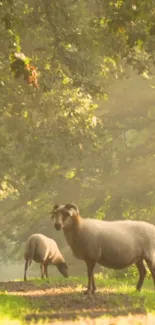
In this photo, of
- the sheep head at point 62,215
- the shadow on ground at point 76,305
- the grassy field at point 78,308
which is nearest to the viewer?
the grassy field at point 78,308

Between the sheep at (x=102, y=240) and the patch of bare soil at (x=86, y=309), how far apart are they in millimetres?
533

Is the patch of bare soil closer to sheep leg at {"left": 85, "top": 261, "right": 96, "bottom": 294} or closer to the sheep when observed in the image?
sheep leg at {"left": 85, "top": 261, "right": 96, "bottom": 294}

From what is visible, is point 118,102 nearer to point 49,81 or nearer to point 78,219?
point 49,81

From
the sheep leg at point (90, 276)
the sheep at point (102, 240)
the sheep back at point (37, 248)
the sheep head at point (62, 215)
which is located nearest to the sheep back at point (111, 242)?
the sheep at point (102, 240)

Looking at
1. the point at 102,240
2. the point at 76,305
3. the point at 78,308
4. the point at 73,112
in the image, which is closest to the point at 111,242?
the point at 102,240

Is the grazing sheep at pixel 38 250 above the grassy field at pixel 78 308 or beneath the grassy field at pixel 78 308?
above

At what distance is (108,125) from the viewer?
32.6 metres

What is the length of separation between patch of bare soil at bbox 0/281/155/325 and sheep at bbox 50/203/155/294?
533 mm

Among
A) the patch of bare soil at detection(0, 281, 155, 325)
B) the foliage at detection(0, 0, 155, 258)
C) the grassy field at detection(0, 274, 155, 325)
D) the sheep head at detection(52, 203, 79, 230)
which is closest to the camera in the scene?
the grassy field at detection(0, 274, 155, 325)

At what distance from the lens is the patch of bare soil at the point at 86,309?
6.48 meters

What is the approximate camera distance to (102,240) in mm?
8523

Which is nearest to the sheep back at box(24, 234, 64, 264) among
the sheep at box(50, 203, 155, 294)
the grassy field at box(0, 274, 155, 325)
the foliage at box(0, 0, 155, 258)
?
the grassy field at box(0, 274, 155, 325)

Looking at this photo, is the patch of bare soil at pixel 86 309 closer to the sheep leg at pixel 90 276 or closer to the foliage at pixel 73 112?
the sheep leg at pixel 90 276

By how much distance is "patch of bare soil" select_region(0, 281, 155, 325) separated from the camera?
21.3ft
